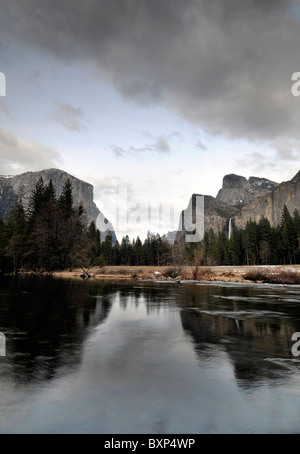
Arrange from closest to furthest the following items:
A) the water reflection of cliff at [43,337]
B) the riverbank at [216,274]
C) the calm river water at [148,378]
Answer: the calm river water at [148,378]
the water reflection of cliff at [43,337]
the riverbank at [216,274]

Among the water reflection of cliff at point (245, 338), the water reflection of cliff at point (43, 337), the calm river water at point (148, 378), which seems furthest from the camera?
the water reflection of cliff at point (245, 338)

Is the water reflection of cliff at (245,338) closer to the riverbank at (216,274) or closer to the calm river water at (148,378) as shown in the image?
the calm river water at (148,378)

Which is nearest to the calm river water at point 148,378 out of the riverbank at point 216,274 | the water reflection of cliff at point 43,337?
the water reflection of cliff at point 43,337

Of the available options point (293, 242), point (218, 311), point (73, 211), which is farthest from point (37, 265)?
point (293, 242)

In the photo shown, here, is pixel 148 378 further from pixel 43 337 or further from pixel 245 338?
pixel 245 338

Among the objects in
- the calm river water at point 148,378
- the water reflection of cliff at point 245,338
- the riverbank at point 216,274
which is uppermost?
the riverbank at point 216,274

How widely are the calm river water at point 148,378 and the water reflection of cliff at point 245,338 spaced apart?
35mm

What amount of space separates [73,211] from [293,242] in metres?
67.9

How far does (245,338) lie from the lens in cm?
902

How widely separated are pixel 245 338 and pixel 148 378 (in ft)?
15.3

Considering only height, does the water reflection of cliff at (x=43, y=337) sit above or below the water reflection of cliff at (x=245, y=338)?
above

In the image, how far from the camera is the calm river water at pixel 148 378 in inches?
157
